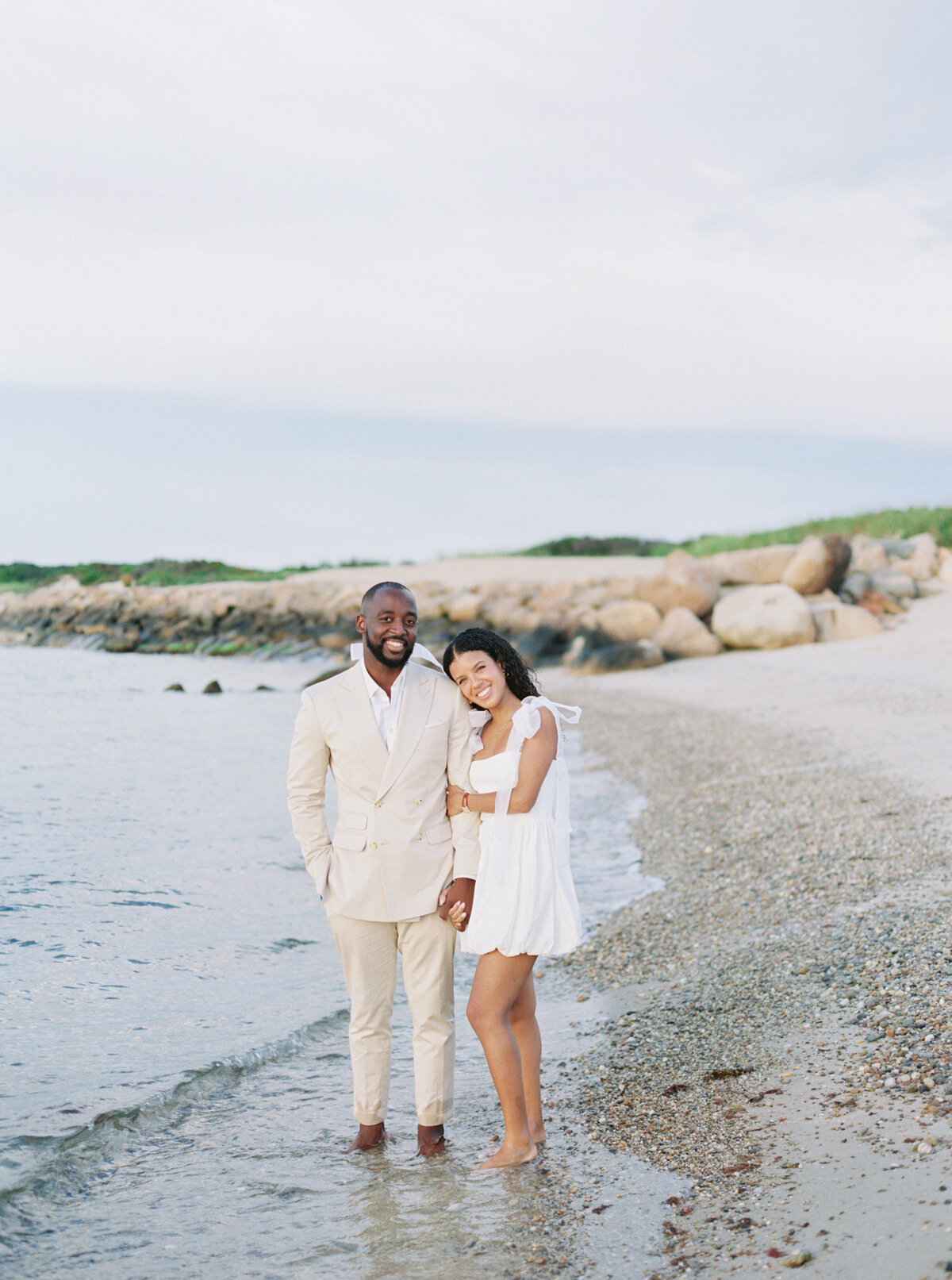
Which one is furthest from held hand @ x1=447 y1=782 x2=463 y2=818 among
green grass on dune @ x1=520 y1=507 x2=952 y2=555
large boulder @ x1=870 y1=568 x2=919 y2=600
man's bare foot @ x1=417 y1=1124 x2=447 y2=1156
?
green grass on dune @ x1=520 y1=507 x2=952 y2=555

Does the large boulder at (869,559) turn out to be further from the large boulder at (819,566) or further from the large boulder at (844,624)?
the large boulder at (844,624)

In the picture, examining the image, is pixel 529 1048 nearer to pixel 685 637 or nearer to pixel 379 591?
pixel 379 591

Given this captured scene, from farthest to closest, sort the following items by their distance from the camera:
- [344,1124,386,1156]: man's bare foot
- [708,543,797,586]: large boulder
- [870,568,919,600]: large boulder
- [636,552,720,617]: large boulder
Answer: [708,543,797,586]: large boulder < [870,568,919,600]: large boulder < [636,552,720,617]: large boulder < [344,1124,386,1156]: man's bare foot

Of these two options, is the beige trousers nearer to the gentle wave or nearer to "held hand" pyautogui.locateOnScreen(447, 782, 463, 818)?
"held hand" pyautogui.locateOnScreen(447, 782, 463, 818)

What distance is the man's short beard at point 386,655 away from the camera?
3.80m

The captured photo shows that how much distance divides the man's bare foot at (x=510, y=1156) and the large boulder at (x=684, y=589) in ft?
66.7

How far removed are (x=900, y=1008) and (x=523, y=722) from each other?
2.13 metres

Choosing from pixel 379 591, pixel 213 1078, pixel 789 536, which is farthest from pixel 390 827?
pixel 789 536

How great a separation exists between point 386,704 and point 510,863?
71cm

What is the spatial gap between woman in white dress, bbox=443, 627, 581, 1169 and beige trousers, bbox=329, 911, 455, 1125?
0.15 m

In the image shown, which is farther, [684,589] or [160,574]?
[160,574]

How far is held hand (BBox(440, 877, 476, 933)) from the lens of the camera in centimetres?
381

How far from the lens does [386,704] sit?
3939 mm

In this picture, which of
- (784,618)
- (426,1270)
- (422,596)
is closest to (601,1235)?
(426,1270)
